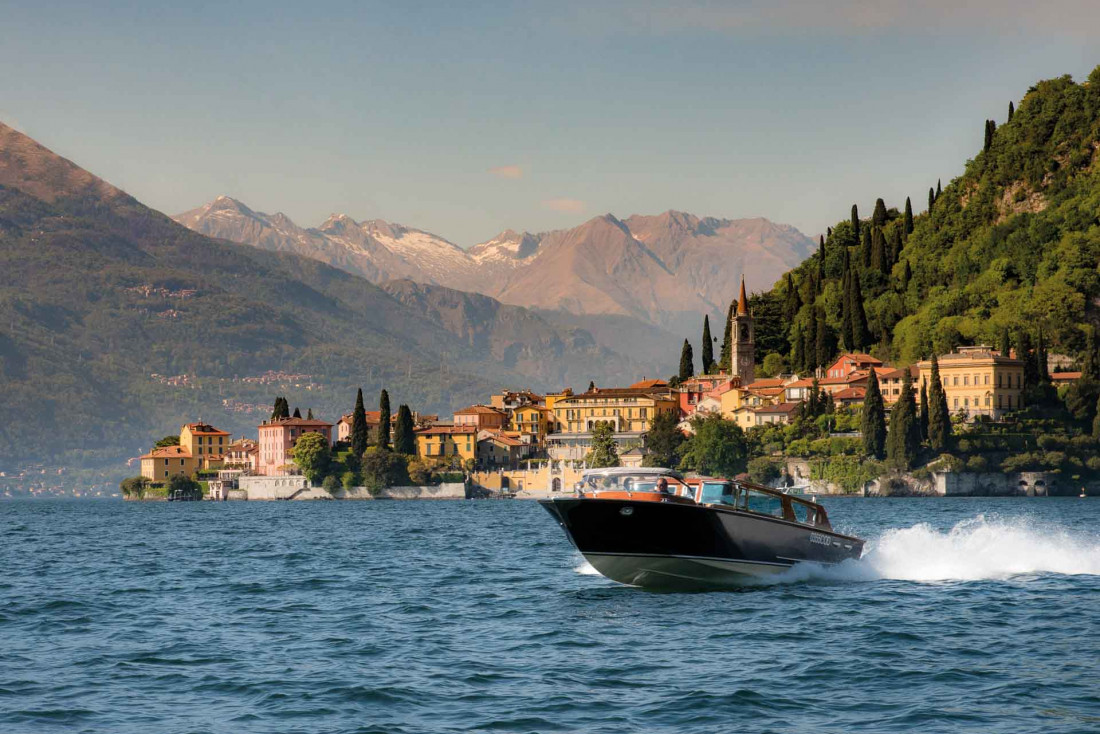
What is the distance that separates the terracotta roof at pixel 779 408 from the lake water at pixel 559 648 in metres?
128

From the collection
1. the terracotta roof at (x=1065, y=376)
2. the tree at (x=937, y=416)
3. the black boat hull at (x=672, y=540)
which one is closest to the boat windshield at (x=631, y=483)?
the black boat hull at (x=672, y=540)

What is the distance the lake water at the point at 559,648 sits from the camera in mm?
23156

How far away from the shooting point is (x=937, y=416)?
158375 mm

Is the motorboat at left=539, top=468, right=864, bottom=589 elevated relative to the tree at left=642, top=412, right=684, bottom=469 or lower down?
lower down

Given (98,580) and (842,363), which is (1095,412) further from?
(98,580)

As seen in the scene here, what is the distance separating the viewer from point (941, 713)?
22797 mm

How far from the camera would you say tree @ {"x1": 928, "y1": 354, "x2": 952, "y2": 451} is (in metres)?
157

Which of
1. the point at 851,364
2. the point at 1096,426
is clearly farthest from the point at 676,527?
the point at 851,364

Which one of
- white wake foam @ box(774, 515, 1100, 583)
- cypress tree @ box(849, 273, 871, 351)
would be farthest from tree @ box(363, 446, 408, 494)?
white wake foam @ box(774, 515, 1100, 583)

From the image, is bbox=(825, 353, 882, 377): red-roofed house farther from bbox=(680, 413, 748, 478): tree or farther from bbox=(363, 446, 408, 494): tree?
bbox=(363, 446, 408, 494): tree

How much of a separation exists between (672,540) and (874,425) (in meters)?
129

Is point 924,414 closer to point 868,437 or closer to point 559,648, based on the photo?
point 868,437

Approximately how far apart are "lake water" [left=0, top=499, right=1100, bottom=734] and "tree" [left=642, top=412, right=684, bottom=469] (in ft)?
426

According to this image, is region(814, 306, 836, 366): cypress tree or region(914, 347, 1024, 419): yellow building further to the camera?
region(814, 306, 836, 366): cypress tree
